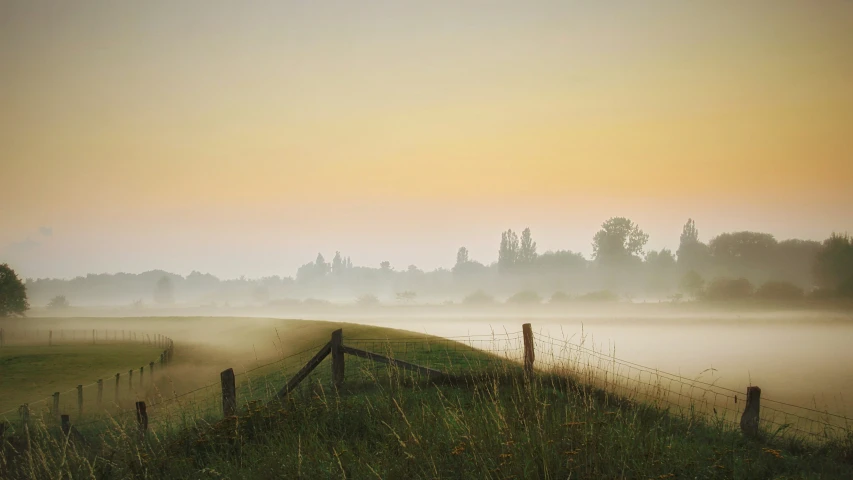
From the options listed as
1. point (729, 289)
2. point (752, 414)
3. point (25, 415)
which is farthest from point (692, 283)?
point (25, 415)

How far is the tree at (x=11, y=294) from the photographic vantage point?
95.7 metres

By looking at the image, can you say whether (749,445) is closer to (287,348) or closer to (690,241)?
(287,348)

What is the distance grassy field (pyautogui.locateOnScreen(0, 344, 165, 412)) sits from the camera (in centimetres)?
4137

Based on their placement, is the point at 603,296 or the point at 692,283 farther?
the point at 603,296

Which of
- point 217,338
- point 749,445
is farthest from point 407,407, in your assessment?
point 217,338

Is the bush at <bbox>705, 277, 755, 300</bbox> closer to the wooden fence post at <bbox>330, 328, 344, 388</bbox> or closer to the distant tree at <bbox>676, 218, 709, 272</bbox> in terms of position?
the distant tree at <bbox>676, 218, 709, 272</bbox>

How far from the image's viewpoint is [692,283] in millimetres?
148125

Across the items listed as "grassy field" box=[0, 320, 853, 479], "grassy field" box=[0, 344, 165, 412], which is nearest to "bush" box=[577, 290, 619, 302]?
"grassy field" box=[0, 344, 165, 412]

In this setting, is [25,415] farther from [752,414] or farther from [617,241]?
[617,241]

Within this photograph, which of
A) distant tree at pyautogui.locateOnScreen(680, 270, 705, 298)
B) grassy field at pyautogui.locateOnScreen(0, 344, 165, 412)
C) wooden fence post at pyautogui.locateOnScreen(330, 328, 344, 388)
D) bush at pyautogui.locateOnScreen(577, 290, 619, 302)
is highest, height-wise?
wooden fence post at pyautogui.locateOnScreen(330, 328, 344, 388)

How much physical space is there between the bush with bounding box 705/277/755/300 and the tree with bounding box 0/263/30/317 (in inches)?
5875

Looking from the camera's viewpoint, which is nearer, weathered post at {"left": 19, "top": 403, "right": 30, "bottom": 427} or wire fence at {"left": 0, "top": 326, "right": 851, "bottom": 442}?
wire fence at {"left": 0, "top": 326, "right": 851, "bottom": 442}

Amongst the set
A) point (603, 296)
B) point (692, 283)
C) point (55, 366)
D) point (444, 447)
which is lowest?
point (603, 296)

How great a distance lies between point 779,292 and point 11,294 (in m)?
154
